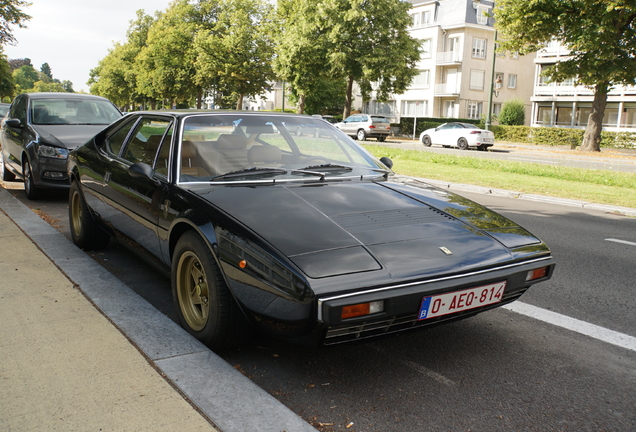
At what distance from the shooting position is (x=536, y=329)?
3930mm

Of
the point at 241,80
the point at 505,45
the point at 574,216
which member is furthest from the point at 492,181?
the point at 241,80

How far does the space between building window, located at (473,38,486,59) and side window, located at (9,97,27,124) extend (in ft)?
168

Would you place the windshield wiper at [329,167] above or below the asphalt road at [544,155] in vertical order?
above

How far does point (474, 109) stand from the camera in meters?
56.2

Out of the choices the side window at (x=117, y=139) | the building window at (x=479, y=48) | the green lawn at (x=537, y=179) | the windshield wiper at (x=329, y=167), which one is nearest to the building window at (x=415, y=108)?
the building window at (x=479, y=48)

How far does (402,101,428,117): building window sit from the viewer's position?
58250 mm

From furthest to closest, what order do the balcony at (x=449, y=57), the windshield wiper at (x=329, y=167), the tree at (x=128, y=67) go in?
1. the tree at (x=128, y=67)
2. the balcony at (x=449, y=57)
3. the windshield wiper at (x=329, y=167)

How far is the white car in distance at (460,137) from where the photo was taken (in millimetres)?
30188

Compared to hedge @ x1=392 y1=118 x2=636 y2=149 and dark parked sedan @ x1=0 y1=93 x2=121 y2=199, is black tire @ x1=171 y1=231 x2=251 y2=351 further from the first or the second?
hedge @ x1=392 y1=118 x2=636 y2=149

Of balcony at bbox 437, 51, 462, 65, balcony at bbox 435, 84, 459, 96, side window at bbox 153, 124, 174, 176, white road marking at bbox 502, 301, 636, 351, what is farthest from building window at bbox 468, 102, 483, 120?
side window at bbox 153, 124, 174, 176

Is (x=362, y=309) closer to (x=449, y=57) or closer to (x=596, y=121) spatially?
(x=596, y=121)

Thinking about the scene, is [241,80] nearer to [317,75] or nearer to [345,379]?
[317,75]

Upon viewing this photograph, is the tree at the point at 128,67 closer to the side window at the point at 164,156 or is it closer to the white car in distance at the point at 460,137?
the white car in distance at the point at 460,137

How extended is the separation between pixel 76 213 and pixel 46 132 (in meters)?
3.65
